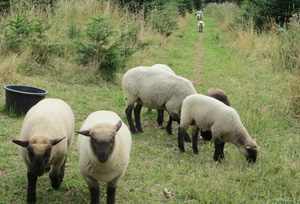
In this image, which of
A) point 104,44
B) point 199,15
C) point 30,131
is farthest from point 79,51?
point 199,15

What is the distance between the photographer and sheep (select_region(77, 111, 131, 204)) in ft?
11.2

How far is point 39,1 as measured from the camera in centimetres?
1223

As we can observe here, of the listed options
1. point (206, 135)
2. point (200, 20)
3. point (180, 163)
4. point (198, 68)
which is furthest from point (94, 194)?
point (200, 20)

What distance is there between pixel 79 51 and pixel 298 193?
24.0ft

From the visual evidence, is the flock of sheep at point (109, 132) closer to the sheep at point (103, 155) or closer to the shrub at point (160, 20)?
the sheep at point (103, 155)

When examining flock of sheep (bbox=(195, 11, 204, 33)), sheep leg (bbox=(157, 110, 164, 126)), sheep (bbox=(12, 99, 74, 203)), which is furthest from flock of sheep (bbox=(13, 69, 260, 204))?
flock of sheep (bbox=(195, 11, 204, 33))

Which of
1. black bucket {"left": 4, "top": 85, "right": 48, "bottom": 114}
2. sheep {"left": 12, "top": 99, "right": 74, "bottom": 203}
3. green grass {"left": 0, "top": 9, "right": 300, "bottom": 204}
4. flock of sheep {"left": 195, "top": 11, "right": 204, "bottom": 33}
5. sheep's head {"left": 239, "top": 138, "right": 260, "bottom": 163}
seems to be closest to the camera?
sheep {"left": 12, "top": 99, "right": 74, "bottom": 203}

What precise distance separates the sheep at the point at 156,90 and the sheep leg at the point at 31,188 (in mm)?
3086

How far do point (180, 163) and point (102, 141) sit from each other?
2285mm

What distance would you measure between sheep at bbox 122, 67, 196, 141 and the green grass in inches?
22.6

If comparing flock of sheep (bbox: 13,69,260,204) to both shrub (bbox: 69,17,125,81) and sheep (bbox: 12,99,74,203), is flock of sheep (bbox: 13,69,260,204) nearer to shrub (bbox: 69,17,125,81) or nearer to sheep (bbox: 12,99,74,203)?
sheep (bbox: 12,99,74,203)

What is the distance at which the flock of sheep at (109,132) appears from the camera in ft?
11.5

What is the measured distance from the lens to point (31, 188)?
3.77m

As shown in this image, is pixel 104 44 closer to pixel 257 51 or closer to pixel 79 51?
pixel 79 51
